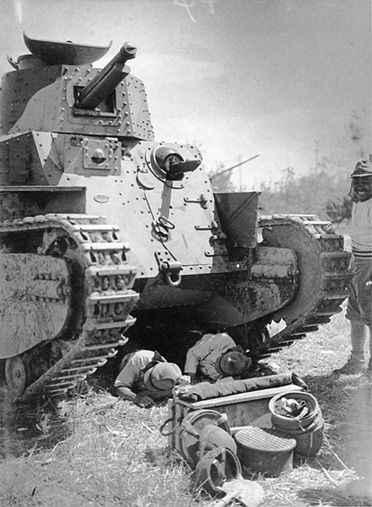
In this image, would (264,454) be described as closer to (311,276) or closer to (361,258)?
(311,276)

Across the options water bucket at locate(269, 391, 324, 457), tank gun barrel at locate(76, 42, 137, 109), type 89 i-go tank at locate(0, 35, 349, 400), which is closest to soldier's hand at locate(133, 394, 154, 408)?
type 89 i-go tank at locate(0, 35, 349, 400)

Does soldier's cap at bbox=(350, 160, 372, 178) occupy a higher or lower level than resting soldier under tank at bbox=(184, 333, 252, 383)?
higher

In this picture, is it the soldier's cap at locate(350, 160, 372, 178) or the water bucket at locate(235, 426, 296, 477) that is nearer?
the water bucket at locate(235, 426, 296, 477)

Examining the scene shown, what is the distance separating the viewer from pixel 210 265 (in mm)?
7559

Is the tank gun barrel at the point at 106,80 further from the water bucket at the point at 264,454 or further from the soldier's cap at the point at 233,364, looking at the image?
the water bucket at the point at 264,454

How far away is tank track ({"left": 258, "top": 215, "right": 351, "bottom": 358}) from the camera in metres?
7.36

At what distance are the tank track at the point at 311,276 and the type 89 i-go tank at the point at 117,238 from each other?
2cm

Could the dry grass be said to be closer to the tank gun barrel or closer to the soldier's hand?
the soldier's hand

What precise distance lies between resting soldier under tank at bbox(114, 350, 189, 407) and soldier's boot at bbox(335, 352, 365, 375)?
2198 millimetres

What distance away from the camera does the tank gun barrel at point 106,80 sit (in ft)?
21.7

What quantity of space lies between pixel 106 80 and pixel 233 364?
3.09 meters

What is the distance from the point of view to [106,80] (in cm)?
707

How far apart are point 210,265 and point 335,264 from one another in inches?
50.9

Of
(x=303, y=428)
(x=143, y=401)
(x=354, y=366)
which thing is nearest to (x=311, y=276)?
(x=354, y=366)
